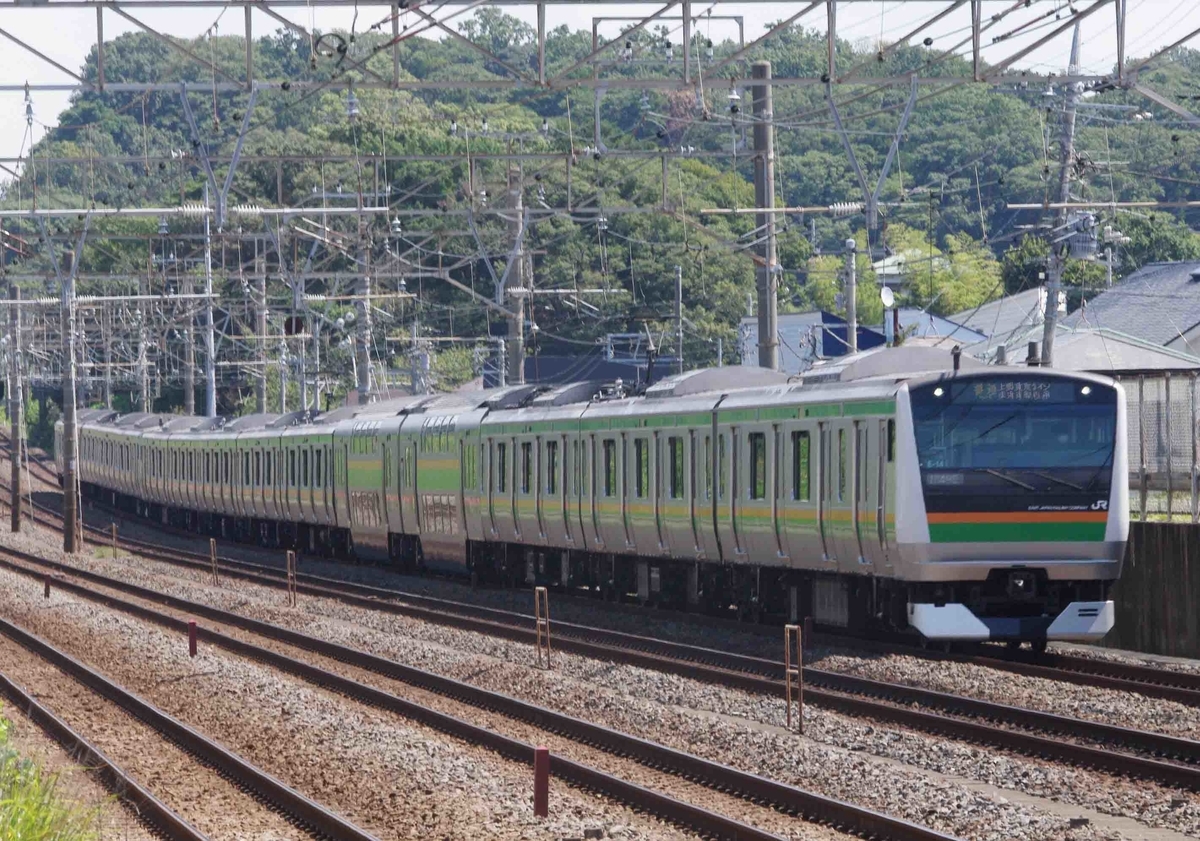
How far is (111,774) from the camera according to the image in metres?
13.1

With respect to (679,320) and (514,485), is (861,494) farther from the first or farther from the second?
(679,320)

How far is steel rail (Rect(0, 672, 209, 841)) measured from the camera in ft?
36.8

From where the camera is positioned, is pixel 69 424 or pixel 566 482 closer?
pixel 566 482

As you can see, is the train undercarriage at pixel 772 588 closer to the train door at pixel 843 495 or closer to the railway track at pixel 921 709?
the train door at pixel 843 495

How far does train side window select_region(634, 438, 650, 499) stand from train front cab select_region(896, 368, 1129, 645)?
6.48 metres

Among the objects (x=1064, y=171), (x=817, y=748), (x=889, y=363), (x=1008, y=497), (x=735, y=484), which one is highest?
(x=1064, y=171)

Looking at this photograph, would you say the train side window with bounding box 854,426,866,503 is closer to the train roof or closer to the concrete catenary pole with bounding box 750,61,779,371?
the train roof

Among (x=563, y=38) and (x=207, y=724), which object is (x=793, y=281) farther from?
(x=207, y=724)

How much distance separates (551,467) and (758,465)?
6.58 metres

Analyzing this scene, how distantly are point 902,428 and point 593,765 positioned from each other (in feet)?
16.7

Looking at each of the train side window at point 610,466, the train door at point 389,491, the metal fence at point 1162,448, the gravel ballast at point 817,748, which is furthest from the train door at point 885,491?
the train door at point 389,491

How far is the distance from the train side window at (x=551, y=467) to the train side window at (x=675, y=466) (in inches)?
151

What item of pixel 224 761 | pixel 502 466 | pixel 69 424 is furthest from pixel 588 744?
pixel 69 424

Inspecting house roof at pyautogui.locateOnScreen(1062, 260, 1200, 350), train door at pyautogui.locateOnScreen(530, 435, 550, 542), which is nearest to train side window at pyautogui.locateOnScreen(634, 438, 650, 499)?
train door at pyautogui.locateOnScreen(530, 435, 550, 542)
